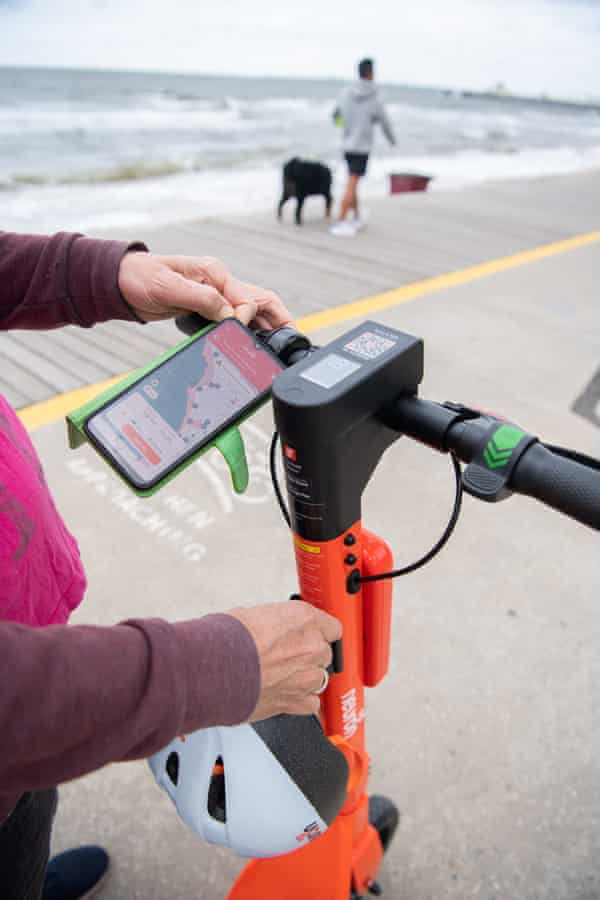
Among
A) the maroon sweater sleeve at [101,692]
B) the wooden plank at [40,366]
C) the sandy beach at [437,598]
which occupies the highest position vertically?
the maroon sweater sleeve at [101,692]

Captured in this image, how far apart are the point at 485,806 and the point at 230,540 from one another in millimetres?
1400

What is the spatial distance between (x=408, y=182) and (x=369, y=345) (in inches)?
393

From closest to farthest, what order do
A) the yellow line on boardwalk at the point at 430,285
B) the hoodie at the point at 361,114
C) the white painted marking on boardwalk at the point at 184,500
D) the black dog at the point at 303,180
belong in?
the white painted marking on boardwalk at the point at 184,500 → the yellow line on boardwalk at the point at 430,285 → the black dog at the point at 303,180 → the hoodie at the point at 361,114

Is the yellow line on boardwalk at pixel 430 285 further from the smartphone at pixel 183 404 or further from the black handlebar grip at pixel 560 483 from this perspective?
the black handlebar grip at pixel 560 483

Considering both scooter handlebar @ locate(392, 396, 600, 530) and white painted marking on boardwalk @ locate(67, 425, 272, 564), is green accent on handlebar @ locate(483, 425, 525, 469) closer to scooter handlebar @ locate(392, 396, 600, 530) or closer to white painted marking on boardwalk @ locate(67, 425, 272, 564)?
scooter handlebar @ locate(392, 396, 600, 530)

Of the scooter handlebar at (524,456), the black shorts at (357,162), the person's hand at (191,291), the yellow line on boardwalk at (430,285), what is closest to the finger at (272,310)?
the person's hand at (191,291)

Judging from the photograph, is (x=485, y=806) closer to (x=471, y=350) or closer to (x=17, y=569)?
(x=17, y=569)

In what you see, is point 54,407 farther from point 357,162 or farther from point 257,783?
point 357,162

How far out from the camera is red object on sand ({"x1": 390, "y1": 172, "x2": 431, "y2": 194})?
9.85 m

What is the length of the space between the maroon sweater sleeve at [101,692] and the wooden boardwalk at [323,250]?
3.25 m

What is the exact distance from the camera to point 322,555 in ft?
3.31

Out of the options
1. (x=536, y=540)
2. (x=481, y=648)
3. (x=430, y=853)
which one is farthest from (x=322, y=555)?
(x=536, y=540)

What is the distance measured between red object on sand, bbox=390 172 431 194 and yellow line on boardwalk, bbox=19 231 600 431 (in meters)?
3.23

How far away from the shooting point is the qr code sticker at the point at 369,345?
35.2 inches
